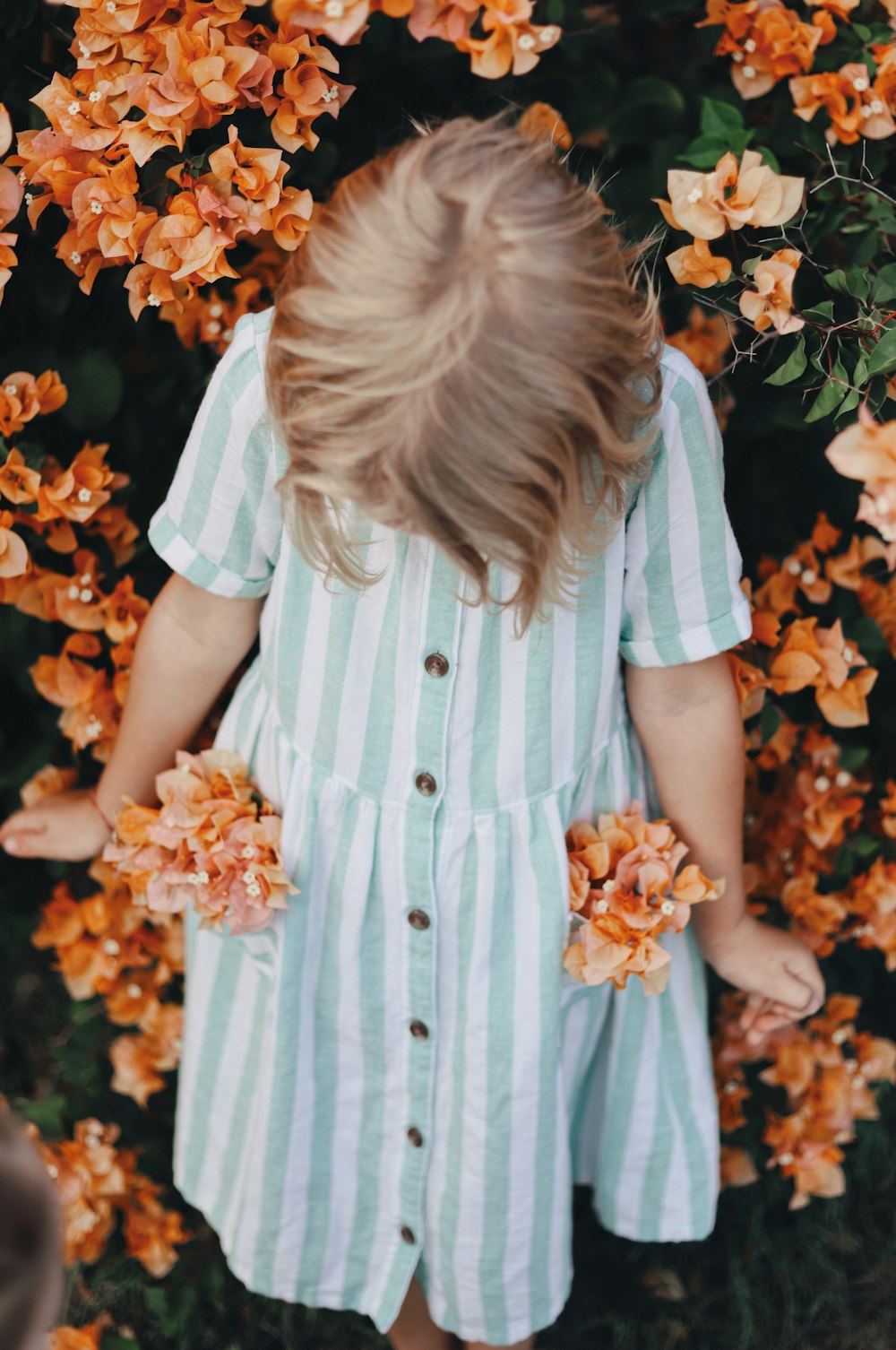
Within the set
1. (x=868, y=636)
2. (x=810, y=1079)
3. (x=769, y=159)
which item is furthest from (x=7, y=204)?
(x=810, y=1079)

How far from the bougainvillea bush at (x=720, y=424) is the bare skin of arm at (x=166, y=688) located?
85 millimetres

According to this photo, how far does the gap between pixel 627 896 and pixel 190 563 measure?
493mm

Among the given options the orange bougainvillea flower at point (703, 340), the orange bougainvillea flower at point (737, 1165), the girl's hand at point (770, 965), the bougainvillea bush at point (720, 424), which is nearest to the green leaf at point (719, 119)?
the bougainvillea bush at point (720, 424)

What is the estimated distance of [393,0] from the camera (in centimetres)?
100

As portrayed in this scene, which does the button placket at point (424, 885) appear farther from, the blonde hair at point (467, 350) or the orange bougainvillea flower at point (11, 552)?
the orange bougainvillea flower at point (11, 552)

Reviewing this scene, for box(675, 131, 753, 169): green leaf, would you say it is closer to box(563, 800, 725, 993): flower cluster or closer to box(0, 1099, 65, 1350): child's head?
box(563, 800, 725, 993): flower cluster

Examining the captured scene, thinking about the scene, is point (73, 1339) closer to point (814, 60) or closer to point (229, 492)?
point (229, 492)

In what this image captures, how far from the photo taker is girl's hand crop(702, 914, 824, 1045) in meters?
1.30

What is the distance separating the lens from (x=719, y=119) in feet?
3.75

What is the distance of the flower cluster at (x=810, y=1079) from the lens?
1.57m

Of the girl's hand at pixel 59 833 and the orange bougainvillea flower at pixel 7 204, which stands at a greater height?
the orange bougainvillea flower at pixel 7 204

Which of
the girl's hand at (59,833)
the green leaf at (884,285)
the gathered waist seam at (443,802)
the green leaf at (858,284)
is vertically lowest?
the girl's hand at (59,833)

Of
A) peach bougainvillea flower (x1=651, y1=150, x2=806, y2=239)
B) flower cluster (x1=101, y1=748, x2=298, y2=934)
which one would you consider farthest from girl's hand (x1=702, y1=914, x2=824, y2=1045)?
peach bougainvillea flower (x1=651, y1=150, x2=806, y2=239)

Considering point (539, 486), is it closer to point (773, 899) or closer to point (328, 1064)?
point (328, 1064)
